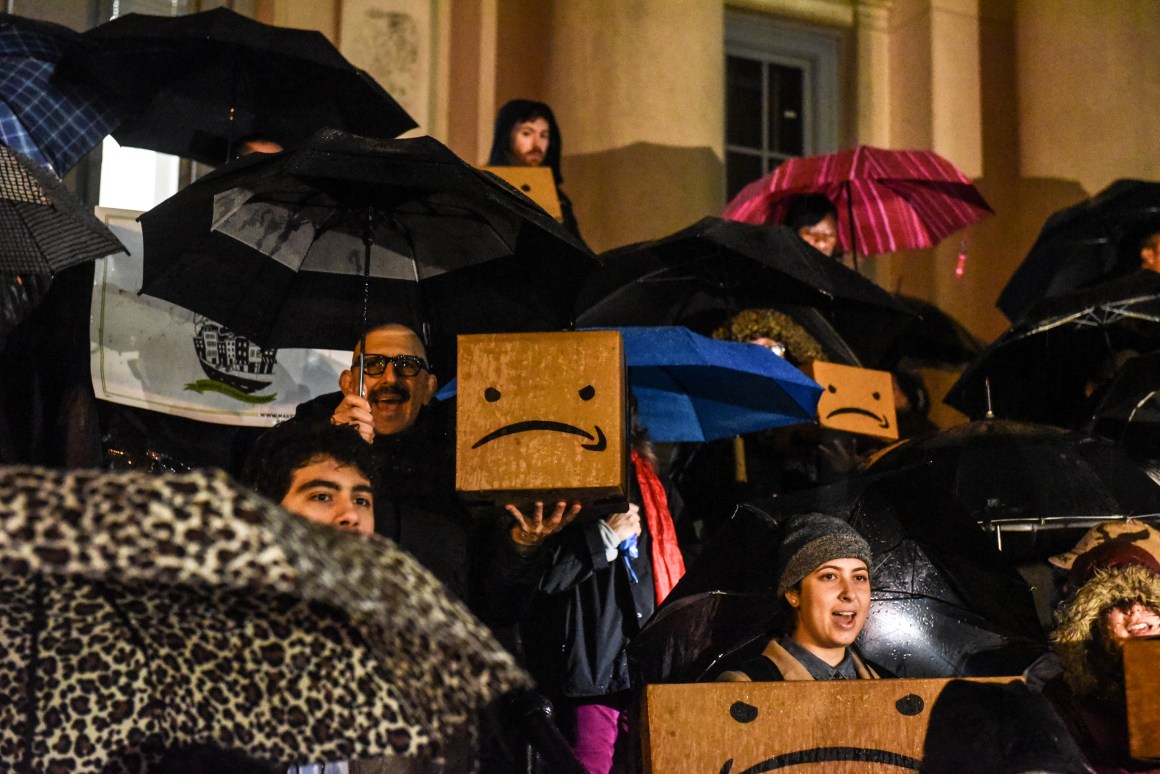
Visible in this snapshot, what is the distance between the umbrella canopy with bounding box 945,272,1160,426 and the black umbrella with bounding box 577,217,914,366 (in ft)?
1.61

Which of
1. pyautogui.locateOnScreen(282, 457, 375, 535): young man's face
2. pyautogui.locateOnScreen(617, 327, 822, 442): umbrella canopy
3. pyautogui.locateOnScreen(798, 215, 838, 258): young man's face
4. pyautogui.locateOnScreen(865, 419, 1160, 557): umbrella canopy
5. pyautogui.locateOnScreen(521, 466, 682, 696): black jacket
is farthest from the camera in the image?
pyautogui.locateOnScreen(798, 215, 838, 258): young man's face

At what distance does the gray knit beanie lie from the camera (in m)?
5.42

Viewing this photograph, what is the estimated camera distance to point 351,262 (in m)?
6.21

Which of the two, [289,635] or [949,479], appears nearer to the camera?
[289,635]

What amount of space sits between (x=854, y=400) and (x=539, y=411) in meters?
2.46

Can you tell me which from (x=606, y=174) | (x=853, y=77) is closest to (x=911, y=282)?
(x=853, y=77)

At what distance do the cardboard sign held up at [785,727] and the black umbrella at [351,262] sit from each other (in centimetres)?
196

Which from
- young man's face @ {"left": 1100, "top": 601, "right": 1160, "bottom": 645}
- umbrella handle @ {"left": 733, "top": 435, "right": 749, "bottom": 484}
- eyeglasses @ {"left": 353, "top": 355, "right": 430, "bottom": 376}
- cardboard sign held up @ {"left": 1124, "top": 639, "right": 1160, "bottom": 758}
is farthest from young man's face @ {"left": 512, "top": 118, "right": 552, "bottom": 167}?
cardboard sign held up @ {"left": 1124, "top": 639, "right": 1160, "bottom": 758}

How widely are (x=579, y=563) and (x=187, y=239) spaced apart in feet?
5.71

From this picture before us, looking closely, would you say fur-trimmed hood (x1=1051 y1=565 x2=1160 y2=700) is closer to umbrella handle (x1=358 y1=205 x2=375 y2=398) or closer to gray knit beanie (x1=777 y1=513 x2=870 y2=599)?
gray knit beanie (x1=777 y1=513 x2=870 y2=599)

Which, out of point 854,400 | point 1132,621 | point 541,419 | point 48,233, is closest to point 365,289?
point 48,233

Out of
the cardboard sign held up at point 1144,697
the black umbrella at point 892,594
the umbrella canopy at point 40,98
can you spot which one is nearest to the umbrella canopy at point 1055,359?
the black umbrella at point 892,594

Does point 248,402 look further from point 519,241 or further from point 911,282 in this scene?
point 911,282

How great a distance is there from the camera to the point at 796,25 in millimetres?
11719
